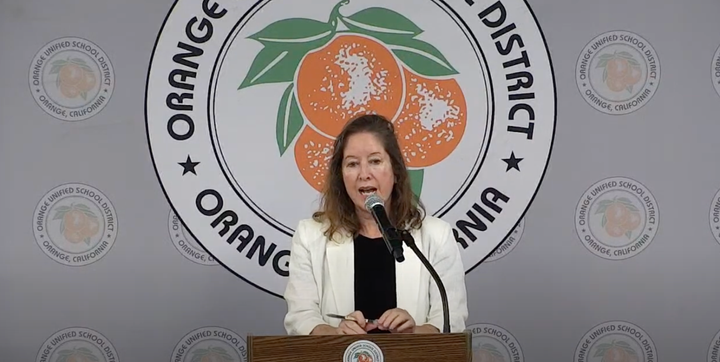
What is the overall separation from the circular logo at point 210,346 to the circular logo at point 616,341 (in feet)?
4.48

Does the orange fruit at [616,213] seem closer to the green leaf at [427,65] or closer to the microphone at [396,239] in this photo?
the green leaf at [427,65]

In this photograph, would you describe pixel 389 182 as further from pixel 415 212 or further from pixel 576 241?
pixel 576 241

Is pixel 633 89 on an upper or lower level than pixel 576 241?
upper

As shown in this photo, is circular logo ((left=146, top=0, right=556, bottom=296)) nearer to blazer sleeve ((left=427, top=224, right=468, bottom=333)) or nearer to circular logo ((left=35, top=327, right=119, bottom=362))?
circular logo ((left=35, top=327, right=119, bottom=362))

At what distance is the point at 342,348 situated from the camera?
218cm

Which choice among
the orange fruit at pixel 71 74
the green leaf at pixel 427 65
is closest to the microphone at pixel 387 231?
the green leaf at pixel 427 65

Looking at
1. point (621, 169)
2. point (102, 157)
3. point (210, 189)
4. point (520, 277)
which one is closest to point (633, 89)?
point (621, 169)

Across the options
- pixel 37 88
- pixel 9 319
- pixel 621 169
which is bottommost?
pixel 9 319

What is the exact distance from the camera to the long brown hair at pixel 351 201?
2887 mm

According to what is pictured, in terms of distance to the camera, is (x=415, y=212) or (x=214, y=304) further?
(x=214, y=304)

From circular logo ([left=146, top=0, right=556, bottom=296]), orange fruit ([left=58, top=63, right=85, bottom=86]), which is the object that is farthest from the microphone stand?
orange fruit ([left=58, top=63, right=85, bottom=86])

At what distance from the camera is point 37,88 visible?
371cm

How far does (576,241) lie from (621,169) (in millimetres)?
342

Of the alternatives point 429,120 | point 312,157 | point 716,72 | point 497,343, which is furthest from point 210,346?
point 716,72
